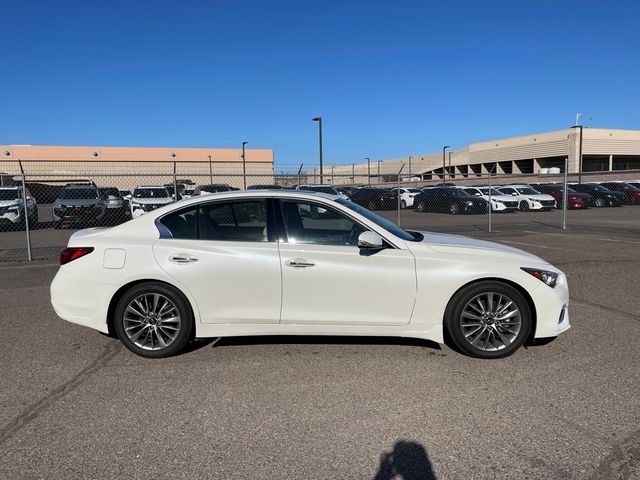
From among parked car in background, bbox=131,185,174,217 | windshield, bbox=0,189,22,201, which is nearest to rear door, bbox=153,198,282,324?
parked car in background, bbox=131,185,174,217

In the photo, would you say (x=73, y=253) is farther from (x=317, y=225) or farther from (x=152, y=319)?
(x=317, y=225)

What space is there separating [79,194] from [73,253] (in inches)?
Answer: 541

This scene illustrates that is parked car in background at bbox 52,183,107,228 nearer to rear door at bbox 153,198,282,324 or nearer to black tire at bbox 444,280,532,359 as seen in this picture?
rear door at bbox 153,198,282,324

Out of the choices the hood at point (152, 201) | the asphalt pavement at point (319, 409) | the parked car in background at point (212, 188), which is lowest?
the asphalt pavement at point (319, 409)

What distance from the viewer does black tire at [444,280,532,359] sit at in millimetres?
4367

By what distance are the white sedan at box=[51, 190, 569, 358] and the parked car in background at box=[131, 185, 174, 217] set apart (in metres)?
12.3

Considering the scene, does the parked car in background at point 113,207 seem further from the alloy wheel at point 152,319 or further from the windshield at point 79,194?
the alloy wheel at point 152,319

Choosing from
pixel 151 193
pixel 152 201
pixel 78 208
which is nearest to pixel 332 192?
pixel 152 201

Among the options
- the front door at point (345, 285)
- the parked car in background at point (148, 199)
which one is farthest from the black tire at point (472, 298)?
the parked car in background at point (148, 199)

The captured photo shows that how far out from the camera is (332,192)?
56.4 feet

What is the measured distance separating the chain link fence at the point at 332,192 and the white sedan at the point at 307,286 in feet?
17.8

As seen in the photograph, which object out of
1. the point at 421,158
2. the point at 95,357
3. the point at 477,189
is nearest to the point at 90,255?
the point at 95,357

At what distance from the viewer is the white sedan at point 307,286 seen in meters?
4.36

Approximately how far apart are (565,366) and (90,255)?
4.18 metres
